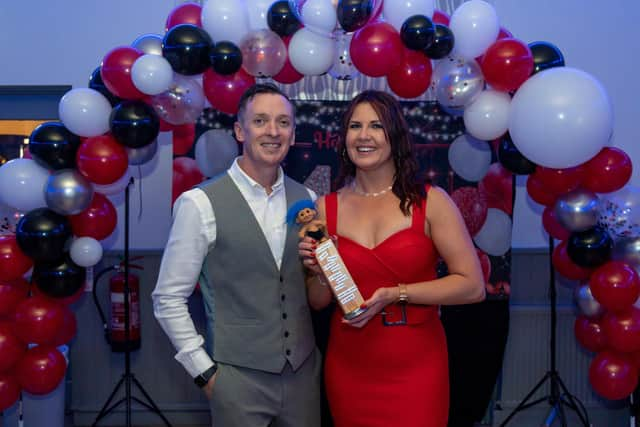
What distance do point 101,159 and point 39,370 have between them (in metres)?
1.08

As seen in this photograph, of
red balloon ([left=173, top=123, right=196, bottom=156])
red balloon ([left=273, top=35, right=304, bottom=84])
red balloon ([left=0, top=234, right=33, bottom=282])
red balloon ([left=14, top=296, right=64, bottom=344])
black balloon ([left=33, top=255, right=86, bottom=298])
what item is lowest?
red balloon ([left=14, top=296, right=64, bottom=344])

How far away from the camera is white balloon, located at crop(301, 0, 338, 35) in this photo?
8.36ft

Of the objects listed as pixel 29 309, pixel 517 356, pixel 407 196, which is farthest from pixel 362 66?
pixel 517 356

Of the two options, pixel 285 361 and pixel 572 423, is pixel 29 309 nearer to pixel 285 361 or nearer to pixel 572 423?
pixel 285 361

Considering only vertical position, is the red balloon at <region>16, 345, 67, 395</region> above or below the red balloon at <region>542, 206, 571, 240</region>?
below

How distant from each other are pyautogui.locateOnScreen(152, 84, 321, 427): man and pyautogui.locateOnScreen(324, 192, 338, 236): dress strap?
0.42 feet

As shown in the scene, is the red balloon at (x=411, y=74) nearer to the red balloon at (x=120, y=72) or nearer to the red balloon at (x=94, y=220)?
the red balloon at (x=120, y=72)

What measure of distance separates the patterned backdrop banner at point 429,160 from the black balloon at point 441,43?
2.55ft

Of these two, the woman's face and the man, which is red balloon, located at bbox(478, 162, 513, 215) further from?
the man

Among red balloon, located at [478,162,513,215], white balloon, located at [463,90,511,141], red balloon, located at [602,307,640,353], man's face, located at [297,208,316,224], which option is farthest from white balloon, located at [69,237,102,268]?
red balloon, located at [602,307,640,353]

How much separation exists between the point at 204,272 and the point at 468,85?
159 cm

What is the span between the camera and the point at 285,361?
175 centimetres

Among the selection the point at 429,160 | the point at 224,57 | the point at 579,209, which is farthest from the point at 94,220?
the point at 579,209

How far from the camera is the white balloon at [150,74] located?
251cm
